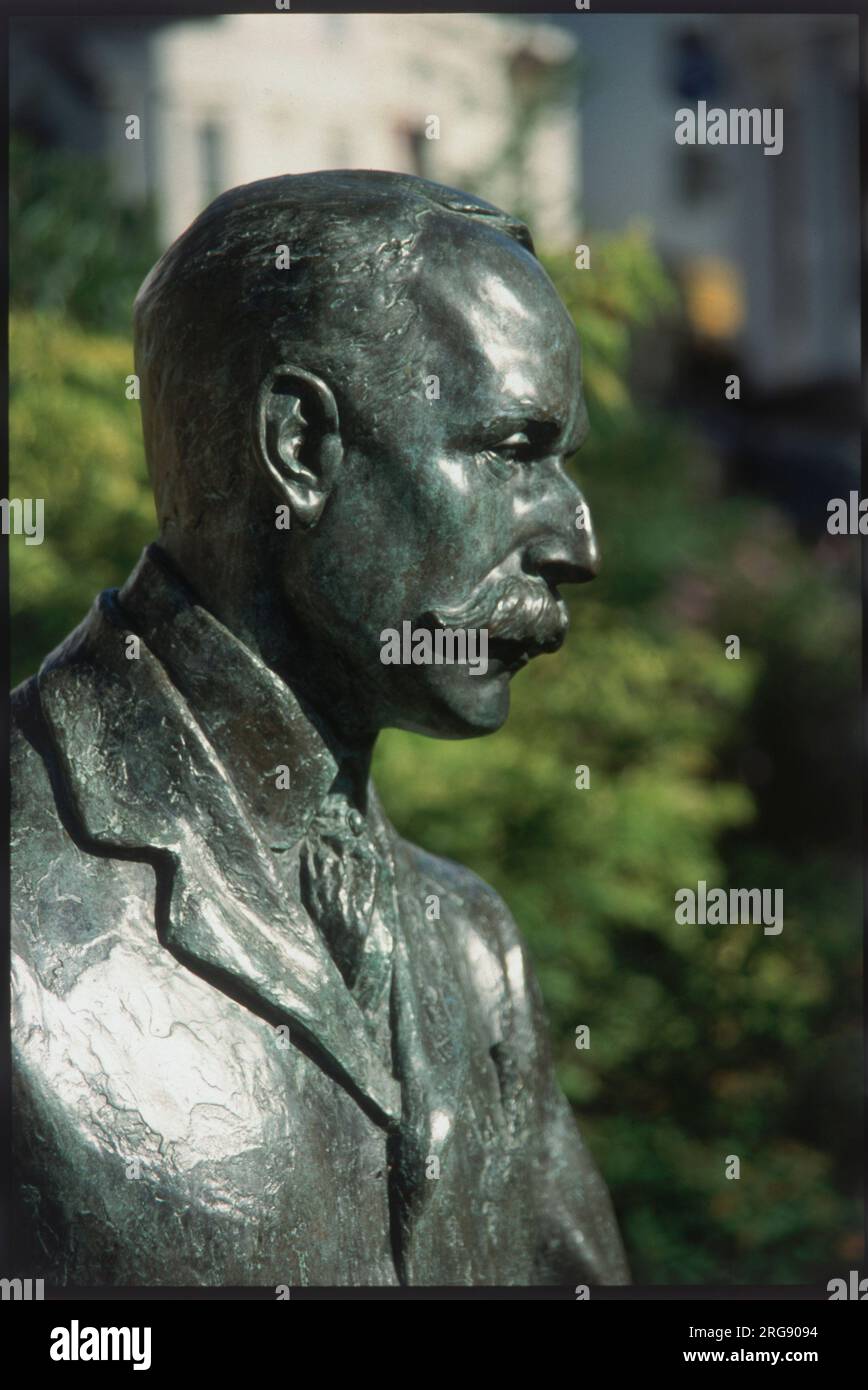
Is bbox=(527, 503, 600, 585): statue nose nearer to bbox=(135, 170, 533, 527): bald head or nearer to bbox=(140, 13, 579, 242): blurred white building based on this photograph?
bbox=(135, 170, 533, 527): bald head

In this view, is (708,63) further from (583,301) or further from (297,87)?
(583,301)

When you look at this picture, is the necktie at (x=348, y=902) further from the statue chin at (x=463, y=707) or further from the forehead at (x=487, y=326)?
the forehead at (x=487, y=326)

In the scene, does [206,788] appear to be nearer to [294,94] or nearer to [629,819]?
[629,819]

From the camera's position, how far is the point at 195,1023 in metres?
2.26

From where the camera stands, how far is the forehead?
2297 millimetres

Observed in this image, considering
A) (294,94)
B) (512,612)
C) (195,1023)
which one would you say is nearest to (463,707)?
(512,612)

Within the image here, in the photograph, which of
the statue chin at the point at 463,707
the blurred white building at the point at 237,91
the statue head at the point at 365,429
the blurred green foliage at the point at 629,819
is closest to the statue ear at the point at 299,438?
the statue head at the point at 365,429

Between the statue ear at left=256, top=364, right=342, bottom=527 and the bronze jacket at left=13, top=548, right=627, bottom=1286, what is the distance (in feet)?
0.68

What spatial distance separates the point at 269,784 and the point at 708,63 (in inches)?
804

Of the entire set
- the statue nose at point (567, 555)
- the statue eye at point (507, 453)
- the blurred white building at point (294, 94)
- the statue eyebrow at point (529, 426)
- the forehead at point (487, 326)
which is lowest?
the statue nose at point (567, 555)

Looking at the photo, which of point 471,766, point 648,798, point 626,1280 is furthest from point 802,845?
point 626,1280

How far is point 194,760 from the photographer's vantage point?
2.33m

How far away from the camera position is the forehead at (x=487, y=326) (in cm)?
230

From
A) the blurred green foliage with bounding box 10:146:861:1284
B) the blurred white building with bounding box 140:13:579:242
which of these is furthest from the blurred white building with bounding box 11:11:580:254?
the blurred green foliage with bounding box 10:146:861:1284
